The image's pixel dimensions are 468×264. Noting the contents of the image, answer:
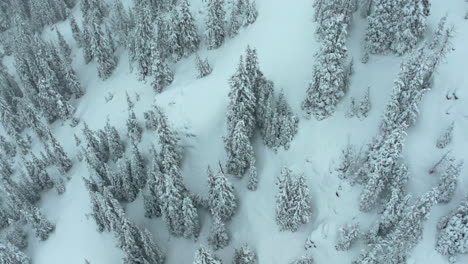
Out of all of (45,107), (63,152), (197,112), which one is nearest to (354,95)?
(197,112)

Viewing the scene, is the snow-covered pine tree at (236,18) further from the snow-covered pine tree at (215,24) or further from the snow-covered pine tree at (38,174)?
the snow-covered pine tree at (38,174)

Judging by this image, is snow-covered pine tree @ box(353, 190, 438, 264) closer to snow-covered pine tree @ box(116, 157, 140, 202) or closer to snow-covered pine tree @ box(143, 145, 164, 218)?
snow-covered pine tree @ box(143, 145, 164, 218)

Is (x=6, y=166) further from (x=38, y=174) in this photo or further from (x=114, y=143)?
(x=114, y=143)

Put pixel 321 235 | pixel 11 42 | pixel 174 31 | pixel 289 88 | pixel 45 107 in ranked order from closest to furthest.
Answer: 1. pixel 321 235
2. pixel 289 88
3. pixel 174 31
4. pixel 45 107
5. pixel 11 42

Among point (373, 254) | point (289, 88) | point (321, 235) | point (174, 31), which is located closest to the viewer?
point (373, 254)

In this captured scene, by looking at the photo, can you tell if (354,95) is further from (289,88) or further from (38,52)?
(38,52)

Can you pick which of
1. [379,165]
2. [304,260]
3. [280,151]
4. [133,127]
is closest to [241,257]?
[304,260]
